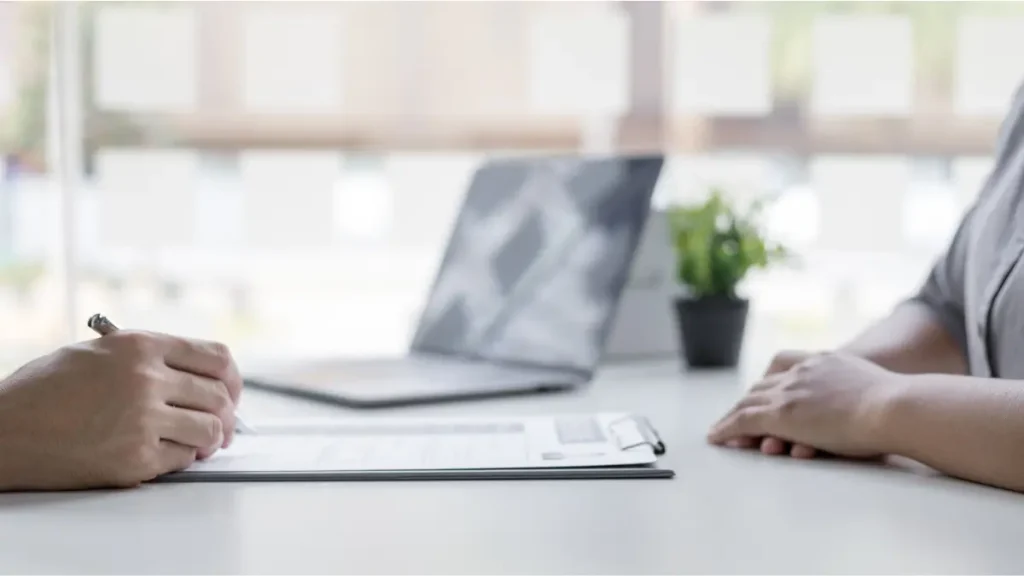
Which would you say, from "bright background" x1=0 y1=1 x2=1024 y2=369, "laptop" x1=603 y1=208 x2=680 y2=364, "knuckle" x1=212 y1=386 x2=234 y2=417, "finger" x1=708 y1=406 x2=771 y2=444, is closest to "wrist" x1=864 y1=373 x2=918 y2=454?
"finger" x1=708 y1=406 x2=771 y2=444

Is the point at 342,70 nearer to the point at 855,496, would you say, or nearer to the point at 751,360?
the point at 751,360

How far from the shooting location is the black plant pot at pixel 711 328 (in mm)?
1714

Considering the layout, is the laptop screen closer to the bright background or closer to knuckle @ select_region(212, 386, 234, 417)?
the bright background

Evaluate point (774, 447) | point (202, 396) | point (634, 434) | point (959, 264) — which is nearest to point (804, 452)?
point (774, 447)

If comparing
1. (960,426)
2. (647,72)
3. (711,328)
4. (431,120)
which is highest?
(647,72)

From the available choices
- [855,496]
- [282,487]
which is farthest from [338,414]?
[855,496]

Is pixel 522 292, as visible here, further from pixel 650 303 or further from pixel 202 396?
pixel 202 396

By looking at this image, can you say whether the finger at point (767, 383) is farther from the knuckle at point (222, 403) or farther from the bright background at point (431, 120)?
the bright background at point (431, 120)

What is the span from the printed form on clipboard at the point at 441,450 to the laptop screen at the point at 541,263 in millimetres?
387

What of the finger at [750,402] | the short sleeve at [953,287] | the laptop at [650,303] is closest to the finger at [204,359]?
the finger at [750,402]

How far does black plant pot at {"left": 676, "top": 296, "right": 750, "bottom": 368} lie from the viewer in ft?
5.62

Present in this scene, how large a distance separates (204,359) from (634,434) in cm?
38

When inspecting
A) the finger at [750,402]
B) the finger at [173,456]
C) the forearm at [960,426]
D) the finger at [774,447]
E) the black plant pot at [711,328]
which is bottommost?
the black plant pot at [711,328]

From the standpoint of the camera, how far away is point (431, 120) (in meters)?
2.34
